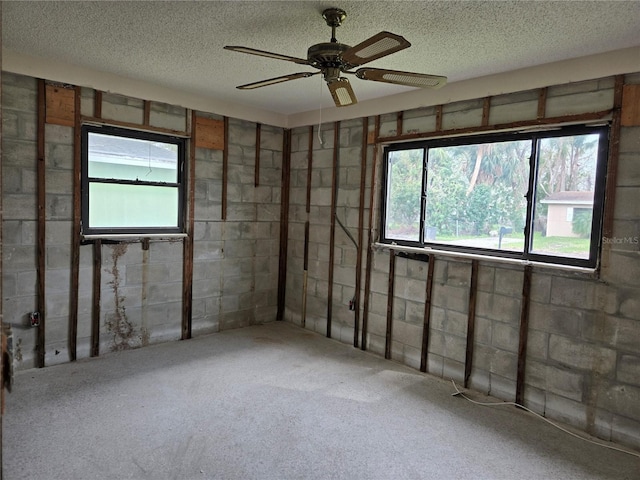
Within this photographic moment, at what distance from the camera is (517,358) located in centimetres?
337

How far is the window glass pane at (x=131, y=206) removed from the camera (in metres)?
4.02

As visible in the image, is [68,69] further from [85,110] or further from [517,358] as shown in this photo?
[517,358]

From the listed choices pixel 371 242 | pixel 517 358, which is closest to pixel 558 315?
pixel 517 358

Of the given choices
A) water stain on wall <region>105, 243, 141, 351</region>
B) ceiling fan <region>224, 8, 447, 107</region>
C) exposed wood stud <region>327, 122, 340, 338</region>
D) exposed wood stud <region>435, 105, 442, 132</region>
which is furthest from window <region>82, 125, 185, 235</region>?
exposed wood stud <region>435, 105, 442, 132</region>

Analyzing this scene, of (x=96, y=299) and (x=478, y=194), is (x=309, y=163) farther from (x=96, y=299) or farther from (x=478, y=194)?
(x=96, y=299)

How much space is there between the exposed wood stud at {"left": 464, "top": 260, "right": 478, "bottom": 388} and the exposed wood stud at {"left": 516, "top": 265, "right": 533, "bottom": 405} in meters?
0.38

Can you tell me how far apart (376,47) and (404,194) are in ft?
7.44

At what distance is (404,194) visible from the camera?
4.21 metres

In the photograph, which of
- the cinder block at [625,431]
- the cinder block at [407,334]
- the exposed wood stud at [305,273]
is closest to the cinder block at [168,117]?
the exposed wood stud at [305,273]

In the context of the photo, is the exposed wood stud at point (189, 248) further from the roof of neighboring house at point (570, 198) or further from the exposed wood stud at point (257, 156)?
the roof of neighboring house at point (570, 198)

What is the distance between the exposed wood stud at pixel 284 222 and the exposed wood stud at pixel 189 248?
116cm

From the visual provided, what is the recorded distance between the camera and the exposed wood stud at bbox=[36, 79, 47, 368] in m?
3.62

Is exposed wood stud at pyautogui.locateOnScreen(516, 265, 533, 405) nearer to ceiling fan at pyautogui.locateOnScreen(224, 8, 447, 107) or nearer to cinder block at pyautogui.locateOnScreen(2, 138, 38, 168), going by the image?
ceiling fan at pyautogui.locateOnScreen(224, 8, 447, 107)

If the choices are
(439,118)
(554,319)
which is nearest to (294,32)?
(439,118)
